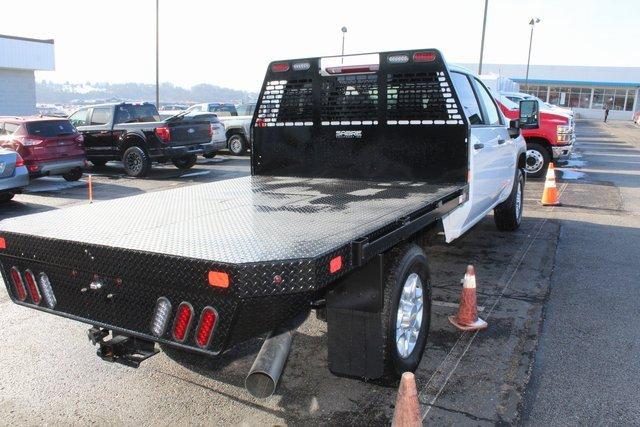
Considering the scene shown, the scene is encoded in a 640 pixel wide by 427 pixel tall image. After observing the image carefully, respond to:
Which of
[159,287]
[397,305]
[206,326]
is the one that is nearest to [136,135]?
[397,305]

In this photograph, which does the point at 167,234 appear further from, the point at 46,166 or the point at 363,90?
the point at 46,166

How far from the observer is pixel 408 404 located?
102 inches

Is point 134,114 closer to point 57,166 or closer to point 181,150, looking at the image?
point 181,150

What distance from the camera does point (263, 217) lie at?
344 centimetres

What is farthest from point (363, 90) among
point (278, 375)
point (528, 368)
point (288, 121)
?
point (278, 375)

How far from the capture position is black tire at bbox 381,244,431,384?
10.6ft

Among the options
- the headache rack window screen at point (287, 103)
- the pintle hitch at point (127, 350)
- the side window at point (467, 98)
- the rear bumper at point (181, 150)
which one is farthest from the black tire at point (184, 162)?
the pintle hitch at point (127, 350)

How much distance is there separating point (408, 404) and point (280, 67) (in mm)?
3947

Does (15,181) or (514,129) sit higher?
(514,129)

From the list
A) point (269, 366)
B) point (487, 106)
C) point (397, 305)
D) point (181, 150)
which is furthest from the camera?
point (181, 150)

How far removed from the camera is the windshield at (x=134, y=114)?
14812 mm

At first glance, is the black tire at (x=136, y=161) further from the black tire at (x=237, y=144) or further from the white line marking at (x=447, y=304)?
the white line marking at (x=447, y=304)

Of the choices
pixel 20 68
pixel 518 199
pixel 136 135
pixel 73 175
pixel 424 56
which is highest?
pixel 20 68

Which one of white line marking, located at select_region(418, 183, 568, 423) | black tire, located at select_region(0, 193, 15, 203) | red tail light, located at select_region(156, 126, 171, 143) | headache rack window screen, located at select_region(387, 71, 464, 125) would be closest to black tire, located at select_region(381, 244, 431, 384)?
white line marking, located at select_region(418, 183, 568, 423)
